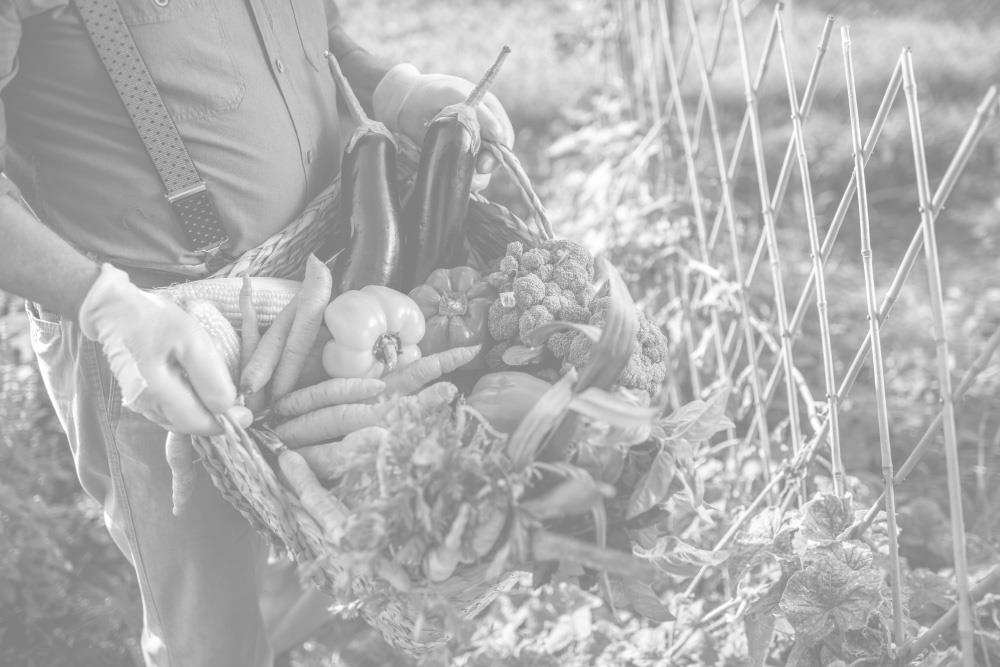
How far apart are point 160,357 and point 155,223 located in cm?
33

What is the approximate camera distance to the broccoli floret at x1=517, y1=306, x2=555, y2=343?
4.51 feet

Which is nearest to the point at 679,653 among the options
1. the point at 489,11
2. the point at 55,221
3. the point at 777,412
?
the point at 777,412

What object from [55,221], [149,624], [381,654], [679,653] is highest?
[55,221]

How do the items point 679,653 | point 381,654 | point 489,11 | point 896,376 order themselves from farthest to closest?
point 489,11 < point 896,376 < point 381,654 < point 679,653

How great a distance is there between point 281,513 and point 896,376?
88.5 inches

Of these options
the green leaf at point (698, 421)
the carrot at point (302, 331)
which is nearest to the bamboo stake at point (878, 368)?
the green leaf at point (698, 421)

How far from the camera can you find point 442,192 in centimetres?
156

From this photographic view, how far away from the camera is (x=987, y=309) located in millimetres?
2973

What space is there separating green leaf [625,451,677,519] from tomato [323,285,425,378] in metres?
0.48

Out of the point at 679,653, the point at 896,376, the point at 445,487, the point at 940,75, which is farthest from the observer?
the point at 940,75

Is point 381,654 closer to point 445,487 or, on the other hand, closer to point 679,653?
point 679,653

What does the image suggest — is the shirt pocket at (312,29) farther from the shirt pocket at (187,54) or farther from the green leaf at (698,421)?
the green leaf at (698,421)

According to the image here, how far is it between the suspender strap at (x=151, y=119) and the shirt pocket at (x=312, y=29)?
325mm

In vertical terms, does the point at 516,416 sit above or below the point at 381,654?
above
